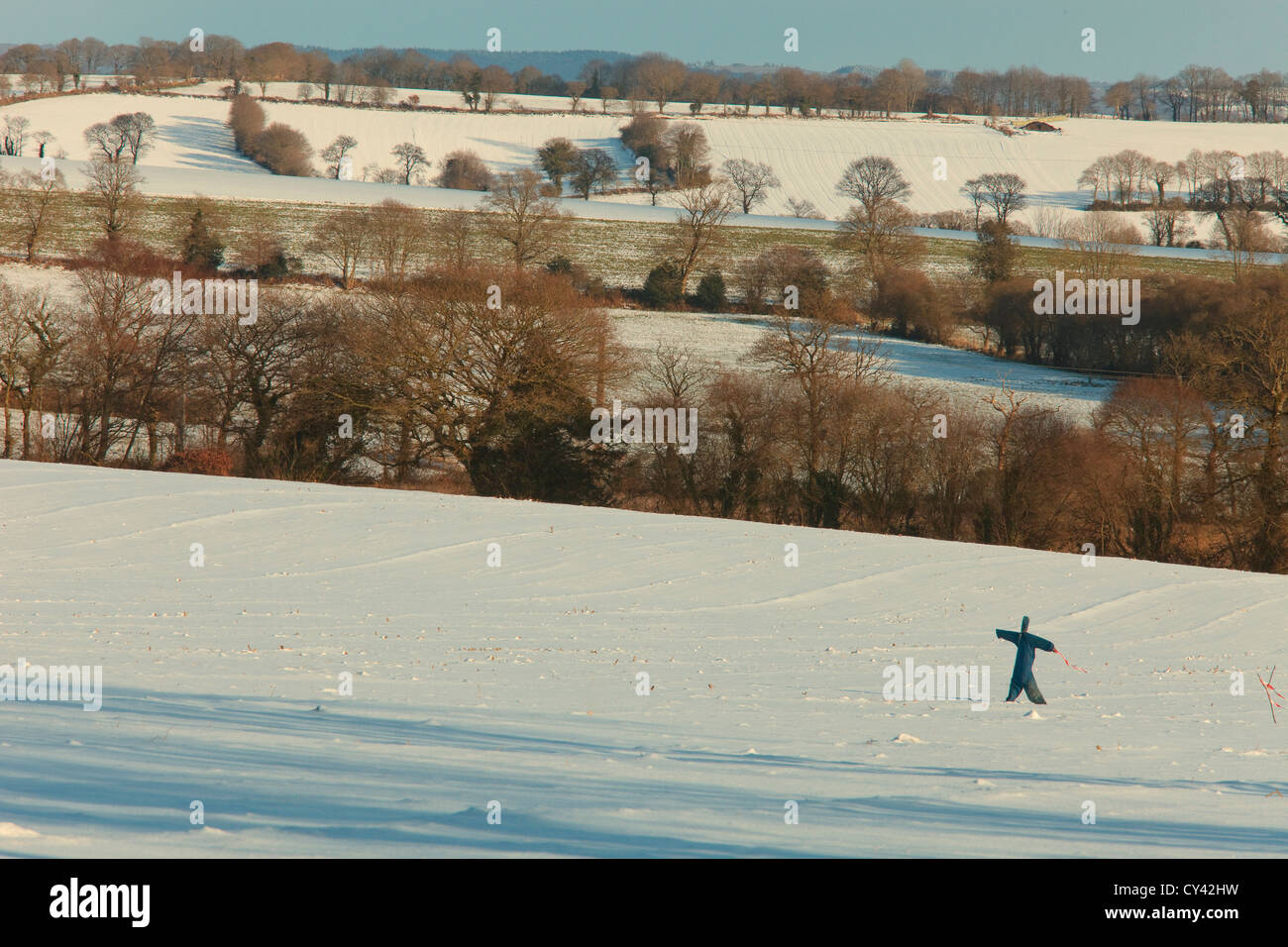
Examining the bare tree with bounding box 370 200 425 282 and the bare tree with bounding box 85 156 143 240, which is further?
the bare tree with bounding box 85 156 143 240

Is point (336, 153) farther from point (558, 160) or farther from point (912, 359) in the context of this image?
point (912, 359)

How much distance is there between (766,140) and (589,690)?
10651cm

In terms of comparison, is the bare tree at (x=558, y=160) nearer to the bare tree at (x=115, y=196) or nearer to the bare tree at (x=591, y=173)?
the bare tree at (x=591, y=173)

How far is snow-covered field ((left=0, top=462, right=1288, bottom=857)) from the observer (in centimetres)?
730

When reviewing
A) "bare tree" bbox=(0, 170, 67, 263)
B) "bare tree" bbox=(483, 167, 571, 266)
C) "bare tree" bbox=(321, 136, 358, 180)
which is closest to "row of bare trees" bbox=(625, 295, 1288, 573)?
"bare tree" bbox=(483, 167, 571, 266)

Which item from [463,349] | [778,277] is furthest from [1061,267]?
[463,349]

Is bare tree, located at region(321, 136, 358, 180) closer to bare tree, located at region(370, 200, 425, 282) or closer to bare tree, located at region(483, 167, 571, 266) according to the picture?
bare tree, located at region(483, 167, 571, 266)

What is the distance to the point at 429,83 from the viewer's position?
141 metres

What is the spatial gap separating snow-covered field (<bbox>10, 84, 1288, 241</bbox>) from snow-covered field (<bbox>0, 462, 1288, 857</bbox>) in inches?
2843

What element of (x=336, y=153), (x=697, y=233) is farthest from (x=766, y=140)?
(x=697, y=233)

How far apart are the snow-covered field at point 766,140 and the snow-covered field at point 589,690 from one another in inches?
2843

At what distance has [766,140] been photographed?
366 ft

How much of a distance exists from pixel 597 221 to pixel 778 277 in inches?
930
